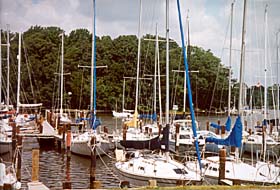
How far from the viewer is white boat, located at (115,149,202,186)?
55.8 ft

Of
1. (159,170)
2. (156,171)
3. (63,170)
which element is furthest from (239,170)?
(63,170)

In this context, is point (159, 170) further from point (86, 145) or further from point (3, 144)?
point (86, 145)

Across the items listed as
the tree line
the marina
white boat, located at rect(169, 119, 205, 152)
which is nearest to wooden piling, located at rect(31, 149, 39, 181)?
the marina

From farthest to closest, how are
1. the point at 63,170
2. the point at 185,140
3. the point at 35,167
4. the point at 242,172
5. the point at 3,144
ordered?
the point at 185,140 < the point at 63,170 < the point at 242,172 < the point at 35,167 < the point at 3,144

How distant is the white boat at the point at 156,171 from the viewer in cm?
1702

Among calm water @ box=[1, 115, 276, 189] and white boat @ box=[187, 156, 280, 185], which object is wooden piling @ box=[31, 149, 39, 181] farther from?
white boat @ box=[187, 156, 280, 185]

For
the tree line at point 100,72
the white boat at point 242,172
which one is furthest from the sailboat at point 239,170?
the tree line at point 100,72

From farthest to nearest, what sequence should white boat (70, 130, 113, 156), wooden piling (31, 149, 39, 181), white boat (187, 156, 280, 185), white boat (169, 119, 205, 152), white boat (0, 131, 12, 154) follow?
white boat (169, 119, 205, 152) < white boat (70, 130, 113, 156) < white boat (187, 156, 280, 185) < wooden piling (31, 149, 39, 181) < white boat (0, 131, 12, 154)

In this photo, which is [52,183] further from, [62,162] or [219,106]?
[219,106]

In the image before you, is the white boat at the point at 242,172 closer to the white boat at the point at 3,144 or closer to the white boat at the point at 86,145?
the white boat at the point at 3,144

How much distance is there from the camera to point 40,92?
A: 63750 millimetres

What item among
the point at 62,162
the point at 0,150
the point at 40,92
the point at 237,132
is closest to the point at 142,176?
the point at 237,132

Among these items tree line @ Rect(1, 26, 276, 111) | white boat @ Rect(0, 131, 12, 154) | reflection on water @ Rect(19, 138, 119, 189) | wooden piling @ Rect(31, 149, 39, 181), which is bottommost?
reflection on water @ Rect(19, 138, 119, 189)

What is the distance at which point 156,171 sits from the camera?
17.6 metres
